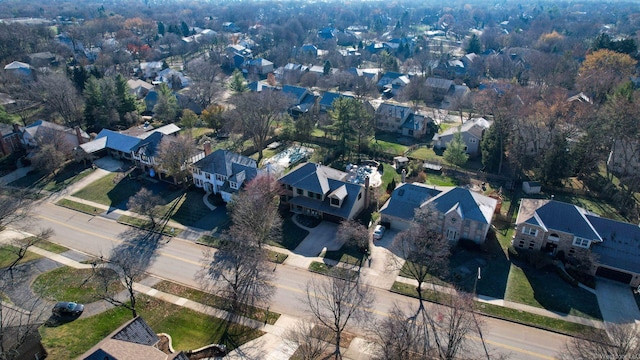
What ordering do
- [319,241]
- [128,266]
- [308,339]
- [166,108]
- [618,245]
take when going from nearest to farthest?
[308,339], [128,266], [618,245], [319,241], [166,108]

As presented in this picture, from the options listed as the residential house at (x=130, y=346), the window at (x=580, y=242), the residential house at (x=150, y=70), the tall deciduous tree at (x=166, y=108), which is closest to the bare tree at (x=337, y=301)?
the residential house at (x=130, y=346)

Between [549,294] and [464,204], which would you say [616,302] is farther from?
[464,204]

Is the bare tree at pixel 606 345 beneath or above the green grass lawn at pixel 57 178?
above

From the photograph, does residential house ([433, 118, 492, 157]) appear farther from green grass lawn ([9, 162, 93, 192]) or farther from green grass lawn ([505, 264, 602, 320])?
green grass lawn ([9, 162, 93, 192])

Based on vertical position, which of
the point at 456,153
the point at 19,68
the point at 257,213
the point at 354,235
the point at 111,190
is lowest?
the point at 111,190

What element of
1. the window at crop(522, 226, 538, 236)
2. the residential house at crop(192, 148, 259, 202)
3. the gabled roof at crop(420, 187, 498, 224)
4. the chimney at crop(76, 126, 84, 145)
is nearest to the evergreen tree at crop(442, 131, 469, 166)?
the gabled roof at crop(420, 187, 498, 224)

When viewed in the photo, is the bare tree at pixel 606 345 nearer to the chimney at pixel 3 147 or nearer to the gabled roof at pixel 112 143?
the gabled roof at pixel 112 143

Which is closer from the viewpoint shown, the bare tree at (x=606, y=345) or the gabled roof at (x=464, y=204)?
the bare tree at (x=606, y=345)

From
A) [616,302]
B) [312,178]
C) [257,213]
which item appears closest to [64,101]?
[312,178]

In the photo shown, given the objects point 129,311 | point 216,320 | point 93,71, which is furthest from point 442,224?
point 93,71
